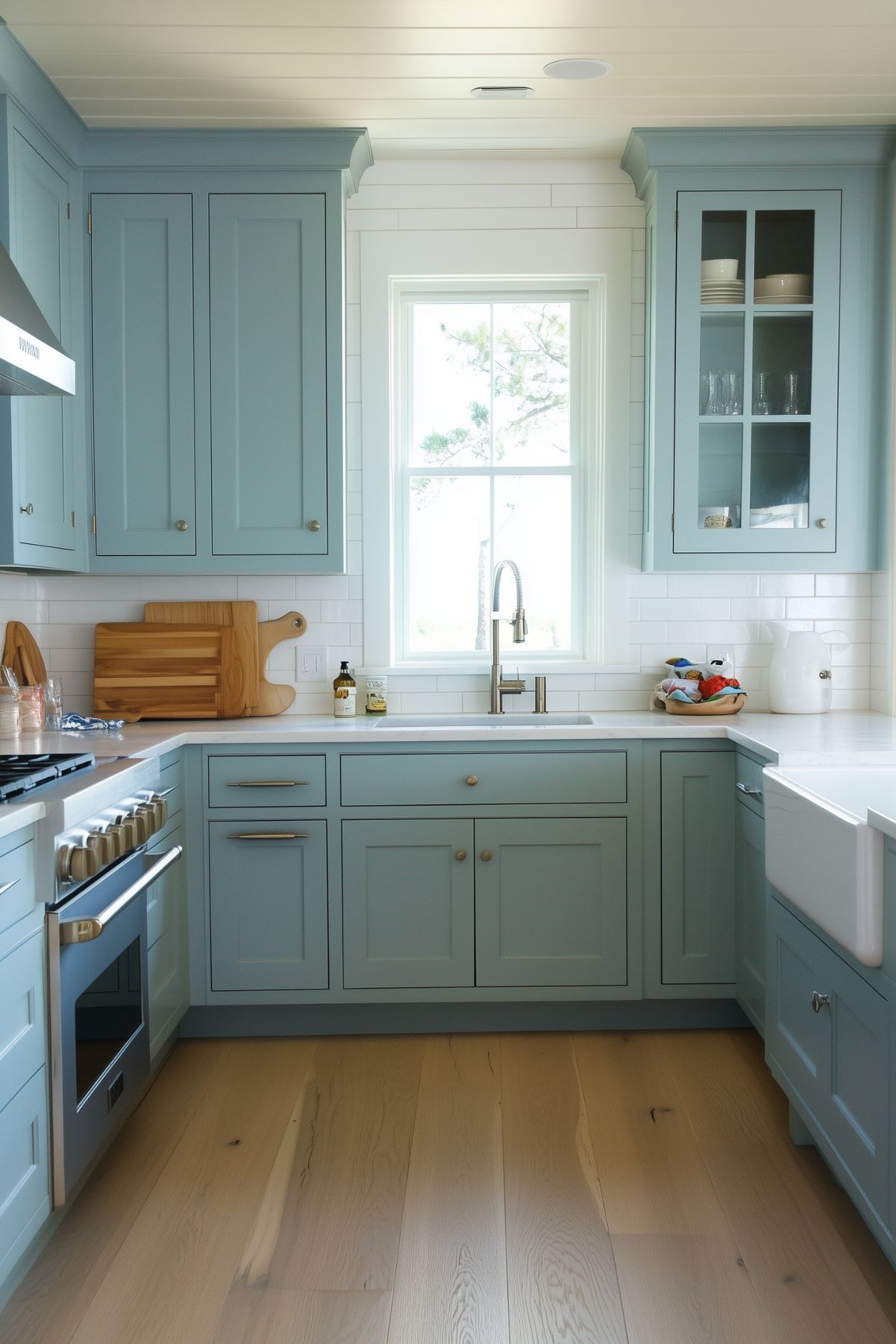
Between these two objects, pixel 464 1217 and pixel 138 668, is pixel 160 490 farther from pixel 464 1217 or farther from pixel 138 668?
pixel 464 1217

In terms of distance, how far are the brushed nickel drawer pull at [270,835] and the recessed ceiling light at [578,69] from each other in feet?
7.34

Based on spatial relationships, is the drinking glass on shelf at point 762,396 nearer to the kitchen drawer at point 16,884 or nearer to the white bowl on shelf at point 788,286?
the white bowl on shelf at point 788,286

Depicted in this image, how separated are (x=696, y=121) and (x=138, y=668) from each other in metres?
2.46

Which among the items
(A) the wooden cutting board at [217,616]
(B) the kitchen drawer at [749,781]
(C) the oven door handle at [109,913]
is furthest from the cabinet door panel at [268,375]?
(B) the kitchen drawer at [749,781]

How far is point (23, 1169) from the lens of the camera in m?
1.88

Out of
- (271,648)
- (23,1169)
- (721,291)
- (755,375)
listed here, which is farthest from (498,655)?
(23,1169)

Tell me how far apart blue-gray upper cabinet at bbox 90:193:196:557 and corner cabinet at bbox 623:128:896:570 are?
4.87 ft

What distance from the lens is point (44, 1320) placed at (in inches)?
72.9

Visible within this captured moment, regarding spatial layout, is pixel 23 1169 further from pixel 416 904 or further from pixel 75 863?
pixel 416 904

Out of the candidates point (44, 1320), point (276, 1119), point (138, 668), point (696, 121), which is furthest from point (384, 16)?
point (44, 1320)

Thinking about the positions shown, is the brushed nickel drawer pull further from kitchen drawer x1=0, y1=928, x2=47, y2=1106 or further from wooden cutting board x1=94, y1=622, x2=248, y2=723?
kitchen drawer x1=0, y1=928, x2=47, y2=1106

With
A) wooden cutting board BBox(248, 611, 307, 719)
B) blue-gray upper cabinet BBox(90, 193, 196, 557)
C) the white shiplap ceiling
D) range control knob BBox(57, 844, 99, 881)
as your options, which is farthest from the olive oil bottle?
the white shiplap ceiling

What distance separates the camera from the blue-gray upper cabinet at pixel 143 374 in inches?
126

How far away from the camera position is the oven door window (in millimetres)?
2127
